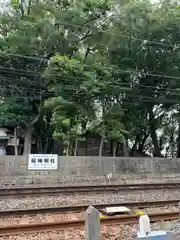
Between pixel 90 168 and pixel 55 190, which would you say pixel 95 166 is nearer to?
pixel 90 168

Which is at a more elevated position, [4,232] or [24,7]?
[24,7]

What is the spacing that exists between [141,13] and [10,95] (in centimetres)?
1208

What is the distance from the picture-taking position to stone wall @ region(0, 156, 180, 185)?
17.7 metres

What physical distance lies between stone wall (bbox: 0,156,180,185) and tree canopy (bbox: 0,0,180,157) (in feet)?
7.29

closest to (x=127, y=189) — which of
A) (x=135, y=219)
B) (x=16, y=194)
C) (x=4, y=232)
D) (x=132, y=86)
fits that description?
(x=16, y=194)

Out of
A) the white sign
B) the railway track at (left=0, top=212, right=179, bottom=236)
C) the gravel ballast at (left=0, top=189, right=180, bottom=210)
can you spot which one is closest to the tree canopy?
the white sign

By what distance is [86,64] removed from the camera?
21000 millimetres

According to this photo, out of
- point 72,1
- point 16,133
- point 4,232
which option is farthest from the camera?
point 16,133

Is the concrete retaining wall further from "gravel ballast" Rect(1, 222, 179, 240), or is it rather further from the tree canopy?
"gravel ballast" Rect(1, 222, 179, 240)

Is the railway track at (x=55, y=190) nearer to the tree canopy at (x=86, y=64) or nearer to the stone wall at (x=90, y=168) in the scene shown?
the stone wall at (x=90, y=168)

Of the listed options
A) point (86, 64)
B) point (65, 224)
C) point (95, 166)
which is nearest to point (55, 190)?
point (65, 224)

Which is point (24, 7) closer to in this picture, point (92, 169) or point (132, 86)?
point (132, 86)

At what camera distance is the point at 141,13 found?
875 inches

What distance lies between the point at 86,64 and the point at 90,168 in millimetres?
7233
